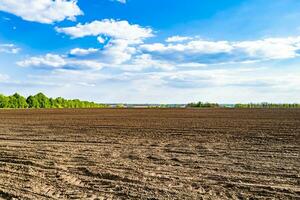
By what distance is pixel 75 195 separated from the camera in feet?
23.9

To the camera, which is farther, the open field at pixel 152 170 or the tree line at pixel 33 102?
the tree line at pixel 33 102

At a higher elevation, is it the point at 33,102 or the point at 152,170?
the point at 33,102

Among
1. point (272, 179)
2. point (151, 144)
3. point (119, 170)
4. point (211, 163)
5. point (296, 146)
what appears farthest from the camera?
point (151, 144)

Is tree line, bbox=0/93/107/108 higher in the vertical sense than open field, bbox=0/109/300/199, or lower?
higher

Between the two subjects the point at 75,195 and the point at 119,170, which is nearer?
the point at 75,195

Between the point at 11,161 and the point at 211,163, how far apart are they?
18.9 ft

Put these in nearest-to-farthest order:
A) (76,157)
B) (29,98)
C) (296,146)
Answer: (76,157) → (296,146) → (29,98)

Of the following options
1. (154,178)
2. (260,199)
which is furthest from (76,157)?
(260,199)

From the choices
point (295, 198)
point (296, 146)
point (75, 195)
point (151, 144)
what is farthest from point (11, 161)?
point (296, 146)

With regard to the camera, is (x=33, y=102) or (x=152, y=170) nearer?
(x=152, y=170)

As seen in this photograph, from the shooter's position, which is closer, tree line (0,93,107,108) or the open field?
the open field

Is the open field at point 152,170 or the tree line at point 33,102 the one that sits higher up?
the tree line at point 33,102

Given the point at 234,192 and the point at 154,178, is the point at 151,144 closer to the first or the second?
the point at 154,178

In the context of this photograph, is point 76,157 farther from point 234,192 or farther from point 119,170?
point 234,192
